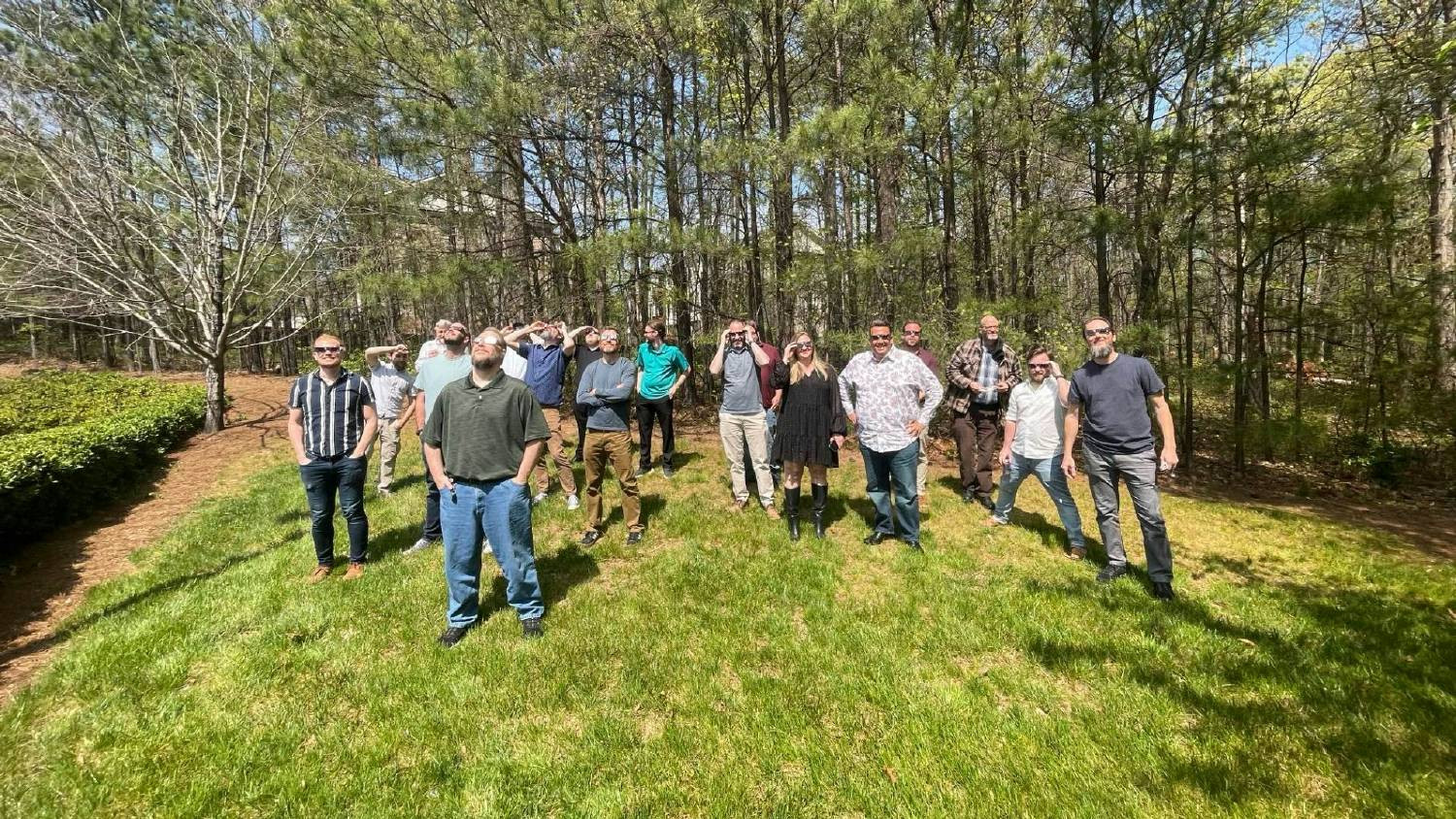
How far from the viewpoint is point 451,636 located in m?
3.37

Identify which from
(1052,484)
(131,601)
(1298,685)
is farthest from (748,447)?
(131,601)

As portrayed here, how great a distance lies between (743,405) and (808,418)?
82 centimetres

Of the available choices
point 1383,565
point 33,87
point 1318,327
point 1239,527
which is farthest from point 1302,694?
point 33,87

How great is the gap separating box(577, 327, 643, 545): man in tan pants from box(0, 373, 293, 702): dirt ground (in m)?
3.45

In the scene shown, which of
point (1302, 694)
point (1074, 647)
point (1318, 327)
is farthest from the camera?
point (1318, 327)

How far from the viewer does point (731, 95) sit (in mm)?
11430

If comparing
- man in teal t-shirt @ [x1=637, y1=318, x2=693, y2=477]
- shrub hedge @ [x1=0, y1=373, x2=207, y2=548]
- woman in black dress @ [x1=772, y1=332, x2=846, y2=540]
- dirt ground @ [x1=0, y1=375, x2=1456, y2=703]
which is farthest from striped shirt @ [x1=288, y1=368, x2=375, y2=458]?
woman in black dress @ [x1=772, y1=332, x2=846, y2=540]

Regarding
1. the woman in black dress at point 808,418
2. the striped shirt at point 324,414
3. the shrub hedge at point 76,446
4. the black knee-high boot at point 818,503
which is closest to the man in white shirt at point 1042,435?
the woman in black dress at point 808,418

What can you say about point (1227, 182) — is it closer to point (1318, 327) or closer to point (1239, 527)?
point (1318, 327)

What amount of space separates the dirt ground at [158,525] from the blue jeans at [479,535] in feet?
7.80

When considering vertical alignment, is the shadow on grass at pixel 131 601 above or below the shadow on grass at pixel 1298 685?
above

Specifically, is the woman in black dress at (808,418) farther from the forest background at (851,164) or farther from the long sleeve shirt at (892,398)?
the forest background at (851,164)

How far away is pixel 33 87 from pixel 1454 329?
2102 centimetres

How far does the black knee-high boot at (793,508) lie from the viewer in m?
5.02
